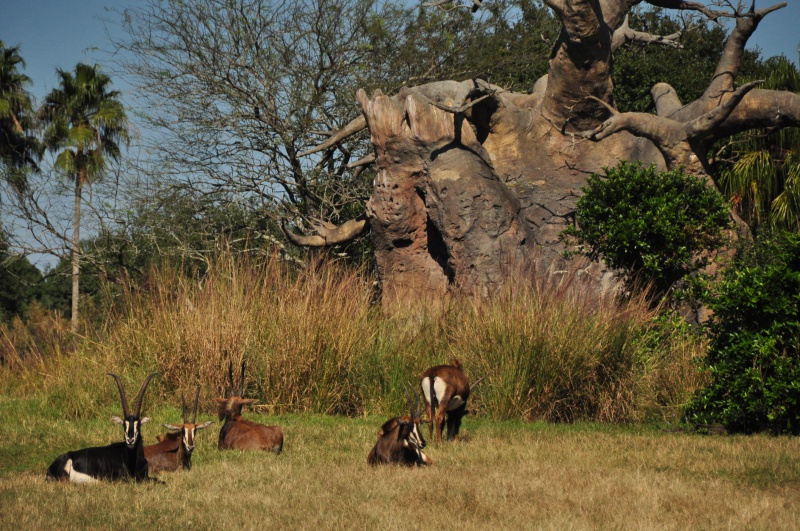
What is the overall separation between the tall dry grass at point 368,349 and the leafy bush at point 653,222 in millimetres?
1403

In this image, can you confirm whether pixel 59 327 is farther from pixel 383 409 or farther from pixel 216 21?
pixel 216 21

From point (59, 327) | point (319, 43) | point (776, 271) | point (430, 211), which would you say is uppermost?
point (319, 43)

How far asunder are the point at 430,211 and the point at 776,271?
7.29 meters

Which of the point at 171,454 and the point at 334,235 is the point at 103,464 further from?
the point at 334,235

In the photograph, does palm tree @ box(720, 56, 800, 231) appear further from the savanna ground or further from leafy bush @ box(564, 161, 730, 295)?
the savanna ground

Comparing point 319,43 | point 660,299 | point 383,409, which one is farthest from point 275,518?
point 319,43

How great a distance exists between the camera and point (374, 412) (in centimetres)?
1016

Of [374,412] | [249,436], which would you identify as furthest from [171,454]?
[374,412]

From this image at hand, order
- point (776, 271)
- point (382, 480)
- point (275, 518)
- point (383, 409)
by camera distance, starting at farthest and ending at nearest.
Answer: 1. point (383, 409)
2. point (776, 271)
3. point (382, 480)
4. point (275, 518)

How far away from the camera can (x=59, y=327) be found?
40.2ft

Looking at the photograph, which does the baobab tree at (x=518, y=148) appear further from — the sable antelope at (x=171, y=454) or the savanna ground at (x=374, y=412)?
the sable antelope at (x=171, y=454)

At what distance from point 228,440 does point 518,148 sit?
10124 mm

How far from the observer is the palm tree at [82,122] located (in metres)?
29.1

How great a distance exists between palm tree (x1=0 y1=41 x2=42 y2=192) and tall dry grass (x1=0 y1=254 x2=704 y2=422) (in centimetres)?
2001
